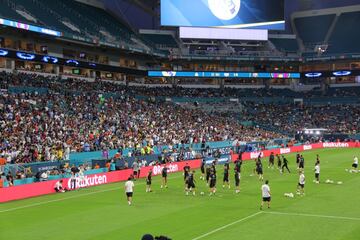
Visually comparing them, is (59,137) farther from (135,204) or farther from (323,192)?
(323,192)

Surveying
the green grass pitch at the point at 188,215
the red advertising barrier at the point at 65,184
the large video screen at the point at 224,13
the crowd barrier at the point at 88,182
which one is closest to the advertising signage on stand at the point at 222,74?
the large video screen at the point at 224,13

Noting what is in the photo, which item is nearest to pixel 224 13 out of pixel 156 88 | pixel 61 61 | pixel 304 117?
pixel 156 88

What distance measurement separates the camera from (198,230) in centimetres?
2145

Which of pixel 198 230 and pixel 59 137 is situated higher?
pixel 59 137

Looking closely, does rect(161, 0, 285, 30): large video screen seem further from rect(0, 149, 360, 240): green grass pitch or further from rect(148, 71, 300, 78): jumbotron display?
rect(0, 149, 360, 240): green grass pitch

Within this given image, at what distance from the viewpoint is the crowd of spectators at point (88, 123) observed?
136 feet

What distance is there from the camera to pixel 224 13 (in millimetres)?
85500

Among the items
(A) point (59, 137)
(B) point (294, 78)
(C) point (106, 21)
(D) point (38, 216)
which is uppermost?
(C) point (106, 21)

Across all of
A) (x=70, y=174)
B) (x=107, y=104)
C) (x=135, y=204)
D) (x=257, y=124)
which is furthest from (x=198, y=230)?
(x=257, y=124)

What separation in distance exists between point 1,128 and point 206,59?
50655mm

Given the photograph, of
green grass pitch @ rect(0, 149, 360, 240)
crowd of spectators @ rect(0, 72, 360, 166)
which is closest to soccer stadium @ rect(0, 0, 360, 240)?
green grass pitch @ rect(0, 149, 360, 240)

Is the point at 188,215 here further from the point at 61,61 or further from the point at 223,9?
the point at 223,9

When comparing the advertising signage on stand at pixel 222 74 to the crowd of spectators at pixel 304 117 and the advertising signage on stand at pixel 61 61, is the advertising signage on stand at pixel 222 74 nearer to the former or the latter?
the advertising signage on stand at pixel 61 61

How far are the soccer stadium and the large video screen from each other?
20cm
